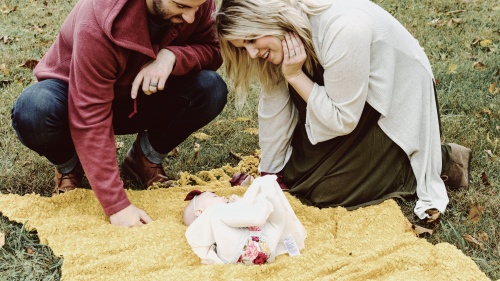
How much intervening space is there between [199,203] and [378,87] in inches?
39.8

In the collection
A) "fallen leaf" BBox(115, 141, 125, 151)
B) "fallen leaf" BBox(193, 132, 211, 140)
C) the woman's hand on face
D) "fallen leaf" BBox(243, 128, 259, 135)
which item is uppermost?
the woman's hand on face

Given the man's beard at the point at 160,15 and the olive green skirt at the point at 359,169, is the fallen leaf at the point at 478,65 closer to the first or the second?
the olive green skirt at the point at 359,169

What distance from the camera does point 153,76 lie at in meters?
2.56

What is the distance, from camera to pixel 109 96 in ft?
8.05

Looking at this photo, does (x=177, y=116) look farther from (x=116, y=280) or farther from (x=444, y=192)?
(x=444, y=192)

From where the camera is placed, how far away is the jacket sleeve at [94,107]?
234 centimetres

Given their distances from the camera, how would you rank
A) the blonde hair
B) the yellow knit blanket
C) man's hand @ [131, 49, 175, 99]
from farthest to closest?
1. man's hand @ [131, 49, 175, 99]
2. the blonde hair
3. the yellow knit blanket

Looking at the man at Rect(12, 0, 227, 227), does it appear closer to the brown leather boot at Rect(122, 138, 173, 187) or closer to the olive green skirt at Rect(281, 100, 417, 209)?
the brown leather boot at Rect(122, 138, 173, 187)

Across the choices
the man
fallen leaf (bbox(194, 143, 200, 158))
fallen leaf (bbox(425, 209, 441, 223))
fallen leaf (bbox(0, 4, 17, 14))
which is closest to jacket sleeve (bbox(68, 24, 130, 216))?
the man

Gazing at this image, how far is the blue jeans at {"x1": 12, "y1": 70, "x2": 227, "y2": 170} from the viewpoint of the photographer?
248cm

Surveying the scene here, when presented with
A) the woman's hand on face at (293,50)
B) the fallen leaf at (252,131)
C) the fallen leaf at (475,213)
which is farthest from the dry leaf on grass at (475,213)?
the fallen leaf at (252,131)

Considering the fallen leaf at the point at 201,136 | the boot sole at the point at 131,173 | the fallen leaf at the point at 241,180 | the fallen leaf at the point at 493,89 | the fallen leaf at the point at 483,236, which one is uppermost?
the fallen leaf at the point at 483,236

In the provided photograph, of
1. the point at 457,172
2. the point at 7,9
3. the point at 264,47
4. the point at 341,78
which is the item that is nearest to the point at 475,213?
A: the point at 457,172

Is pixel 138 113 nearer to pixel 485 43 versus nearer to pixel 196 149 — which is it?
pixel 196 149
